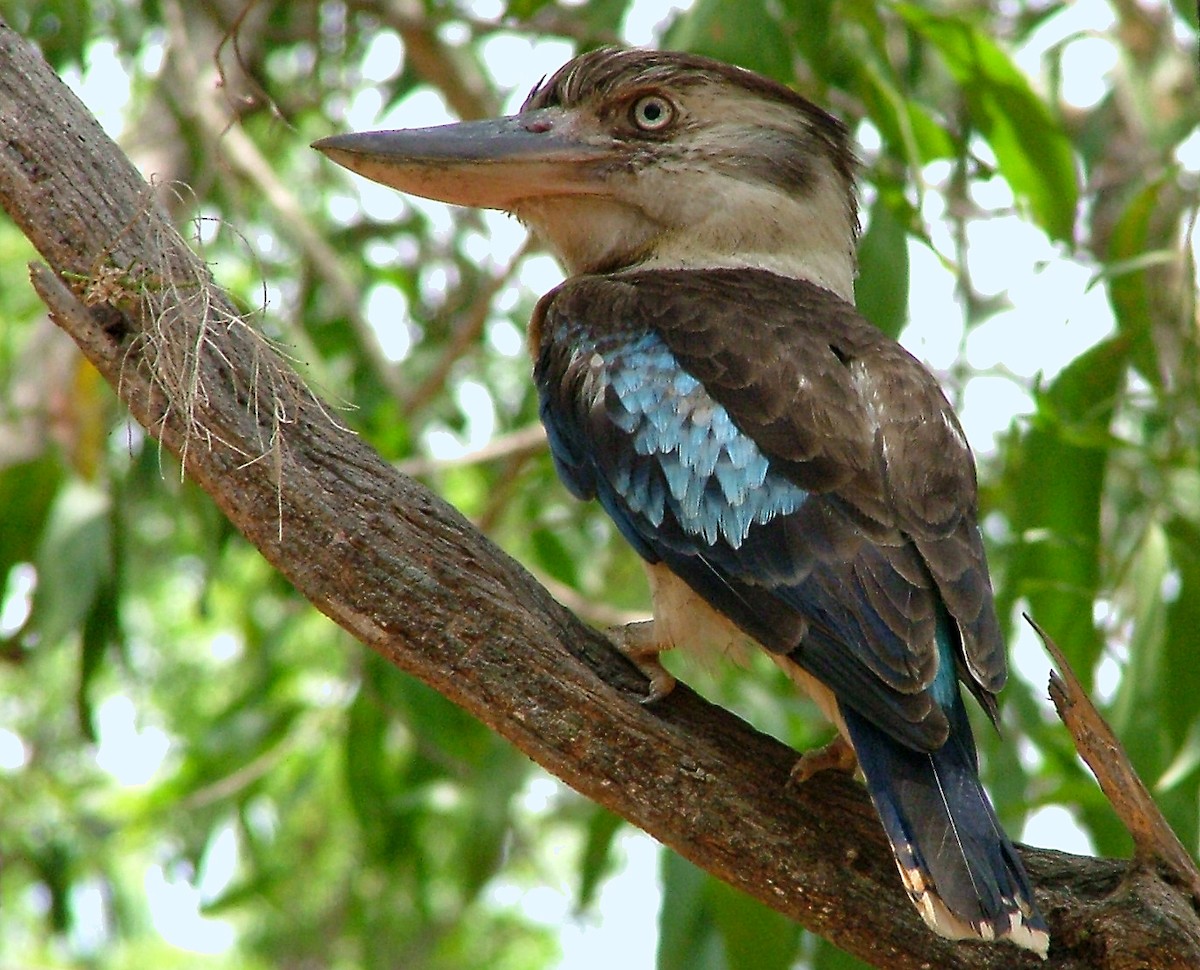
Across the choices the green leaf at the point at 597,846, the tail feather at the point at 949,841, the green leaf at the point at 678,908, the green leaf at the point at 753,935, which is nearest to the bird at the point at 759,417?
the tail feather at the point at 949,841

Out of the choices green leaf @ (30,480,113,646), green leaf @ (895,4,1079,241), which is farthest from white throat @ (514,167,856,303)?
green leaf @ (30,480,113,646)

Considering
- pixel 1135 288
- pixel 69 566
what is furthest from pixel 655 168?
pixel 69 566

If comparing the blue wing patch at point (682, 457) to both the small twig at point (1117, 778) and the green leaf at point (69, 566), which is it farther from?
the green leaf at point (69, 566)

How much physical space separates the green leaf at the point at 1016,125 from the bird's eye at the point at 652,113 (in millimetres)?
611

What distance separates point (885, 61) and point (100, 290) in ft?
5.39

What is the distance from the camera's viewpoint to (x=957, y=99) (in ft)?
12.7

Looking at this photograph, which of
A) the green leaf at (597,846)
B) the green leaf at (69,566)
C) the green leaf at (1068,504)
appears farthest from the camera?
the green leaf at (597,846)

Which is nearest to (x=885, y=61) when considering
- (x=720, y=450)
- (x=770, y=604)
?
(x=720, y=450)

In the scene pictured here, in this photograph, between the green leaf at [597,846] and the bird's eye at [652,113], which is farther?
the green leaf at [597,846]

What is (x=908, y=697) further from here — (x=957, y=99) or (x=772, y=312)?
(x=957, y=99)

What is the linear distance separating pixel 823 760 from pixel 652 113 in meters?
1.12

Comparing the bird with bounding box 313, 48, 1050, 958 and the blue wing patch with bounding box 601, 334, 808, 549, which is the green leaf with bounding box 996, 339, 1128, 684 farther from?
the blue wing patch with bounding box 601, 334, 808, 549

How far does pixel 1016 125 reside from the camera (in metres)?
2.92

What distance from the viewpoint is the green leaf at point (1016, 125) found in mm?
2893
